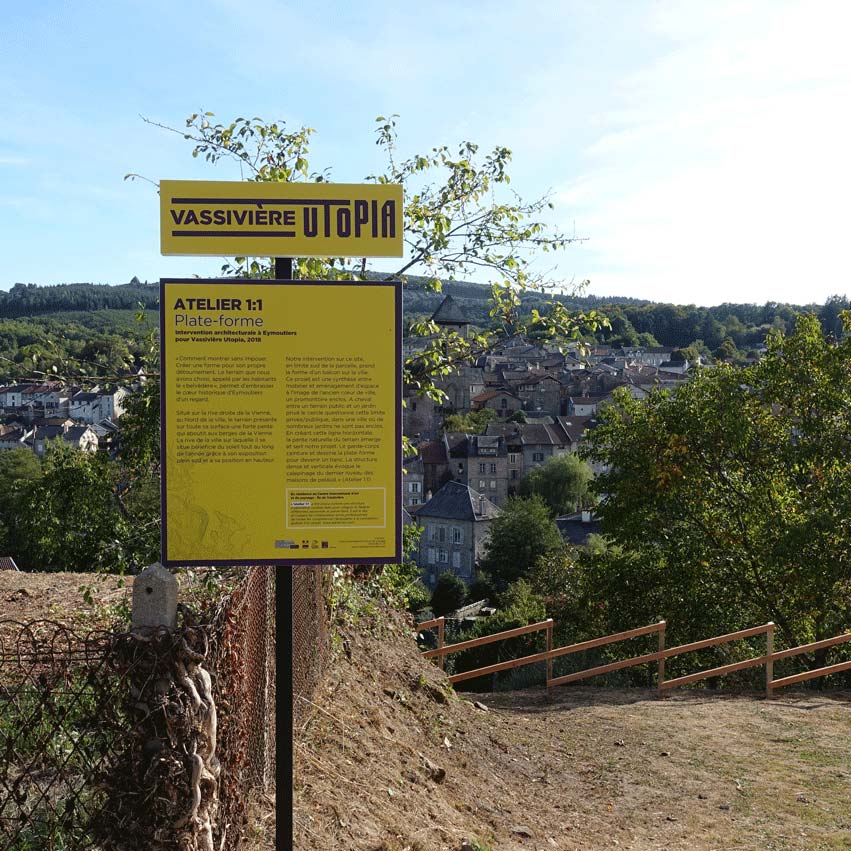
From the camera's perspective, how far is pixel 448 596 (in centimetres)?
5672

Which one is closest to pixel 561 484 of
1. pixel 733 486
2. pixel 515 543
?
pixel 515 543

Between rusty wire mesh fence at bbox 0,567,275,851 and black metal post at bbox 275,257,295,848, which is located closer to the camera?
rusty wire mesh fence at bbox 0,567,275,851

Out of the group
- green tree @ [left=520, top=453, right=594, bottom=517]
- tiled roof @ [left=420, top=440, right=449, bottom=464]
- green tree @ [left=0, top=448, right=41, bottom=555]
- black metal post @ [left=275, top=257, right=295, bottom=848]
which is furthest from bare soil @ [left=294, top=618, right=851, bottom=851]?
tiled roof @ [left=420, top=440, right=449, bottom=464]

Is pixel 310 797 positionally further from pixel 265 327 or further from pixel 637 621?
pixel 637 621

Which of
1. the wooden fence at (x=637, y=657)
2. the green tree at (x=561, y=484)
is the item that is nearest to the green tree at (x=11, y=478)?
the wooden fence at (x=637, y=657)

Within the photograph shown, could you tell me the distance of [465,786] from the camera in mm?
6738

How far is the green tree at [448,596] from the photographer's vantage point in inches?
2197

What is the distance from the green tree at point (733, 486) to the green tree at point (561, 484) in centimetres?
6491

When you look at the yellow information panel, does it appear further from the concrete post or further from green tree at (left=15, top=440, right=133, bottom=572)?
green tree at (left=15, top=440, right=133, bottom=572)

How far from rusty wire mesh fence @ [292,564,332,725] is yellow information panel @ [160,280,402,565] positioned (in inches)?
61.7

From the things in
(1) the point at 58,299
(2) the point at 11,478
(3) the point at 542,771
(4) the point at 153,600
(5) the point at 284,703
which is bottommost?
(3) the point at 542,771

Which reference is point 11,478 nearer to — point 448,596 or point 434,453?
point 448,596

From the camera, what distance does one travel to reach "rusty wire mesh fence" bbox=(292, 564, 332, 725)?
5934 millimetres

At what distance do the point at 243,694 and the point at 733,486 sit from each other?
49.1 feet
